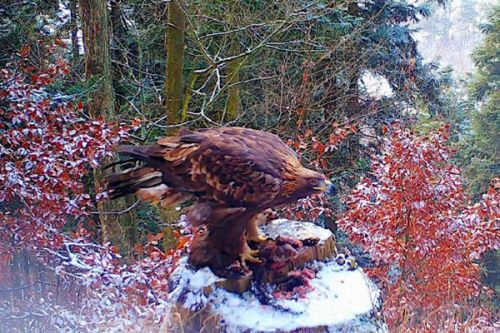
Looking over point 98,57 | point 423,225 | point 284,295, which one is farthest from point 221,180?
point 98,57

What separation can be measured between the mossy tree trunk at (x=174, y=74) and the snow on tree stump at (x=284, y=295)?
2413 millimetres

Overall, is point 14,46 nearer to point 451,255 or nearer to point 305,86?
point 305,86

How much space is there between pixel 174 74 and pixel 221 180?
278 centimetres

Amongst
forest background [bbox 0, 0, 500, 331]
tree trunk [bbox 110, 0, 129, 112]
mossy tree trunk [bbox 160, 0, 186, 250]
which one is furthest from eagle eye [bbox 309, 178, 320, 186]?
tree trunk [bbox 110, 0, 129, 112]

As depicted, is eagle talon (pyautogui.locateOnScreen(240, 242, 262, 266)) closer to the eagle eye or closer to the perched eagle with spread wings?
the perched eagle with spread wings

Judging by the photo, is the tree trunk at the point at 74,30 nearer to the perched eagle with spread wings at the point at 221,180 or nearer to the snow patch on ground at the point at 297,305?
the perched eagle with spread wings at the point at 221,180

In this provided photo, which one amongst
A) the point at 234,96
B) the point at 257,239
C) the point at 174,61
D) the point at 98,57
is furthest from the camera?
the point at 234,96

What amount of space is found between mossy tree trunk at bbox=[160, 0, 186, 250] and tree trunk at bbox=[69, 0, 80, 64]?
3.08 feet

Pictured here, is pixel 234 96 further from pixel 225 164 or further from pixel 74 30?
pixel 225 164

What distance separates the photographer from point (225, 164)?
1373mm

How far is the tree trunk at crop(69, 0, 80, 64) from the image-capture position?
14.1 ft

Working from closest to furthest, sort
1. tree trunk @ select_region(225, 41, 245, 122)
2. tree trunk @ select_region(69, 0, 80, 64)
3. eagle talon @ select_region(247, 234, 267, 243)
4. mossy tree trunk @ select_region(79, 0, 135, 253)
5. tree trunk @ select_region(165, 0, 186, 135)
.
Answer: eagle talon @ select_region(247, 234, 267, 243), mossy tree trunk @ select_region(79, 0, 135, 253), tree trunk @ select_region(165, 0, 186, 135), tree trunk @ select_region(69, 0, 80, 64), tree trunk @ select_region(225, 41, 245, 122)

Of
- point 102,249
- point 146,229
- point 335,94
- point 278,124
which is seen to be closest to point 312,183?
point 102,249

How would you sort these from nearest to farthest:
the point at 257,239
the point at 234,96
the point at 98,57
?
the point at 257,239 < the point at 98,57 < the point at 234,96
